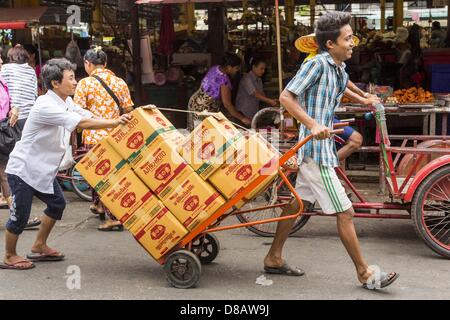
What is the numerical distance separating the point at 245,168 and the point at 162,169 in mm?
596

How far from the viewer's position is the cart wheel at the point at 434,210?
5.28m

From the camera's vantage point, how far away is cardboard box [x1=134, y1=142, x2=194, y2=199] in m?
Result: 4.59

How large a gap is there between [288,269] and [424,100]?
374 cm

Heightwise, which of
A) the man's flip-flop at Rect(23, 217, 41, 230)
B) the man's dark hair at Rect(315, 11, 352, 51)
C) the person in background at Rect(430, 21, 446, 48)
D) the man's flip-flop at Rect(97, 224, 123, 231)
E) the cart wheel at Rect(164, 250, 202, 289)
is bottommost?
the man's flip-flop at Rect(97, 224, 123, 231)

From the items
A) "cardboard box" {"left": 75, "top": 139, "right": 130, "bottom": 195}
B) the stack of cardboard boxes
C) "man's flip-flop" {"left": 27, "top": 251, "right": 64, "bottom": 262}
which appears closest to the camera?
the stack of cardboard boxes

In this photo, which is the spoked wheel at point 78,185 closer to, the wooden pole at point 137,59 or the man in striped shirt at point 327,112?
the wooden pole at point 137,59

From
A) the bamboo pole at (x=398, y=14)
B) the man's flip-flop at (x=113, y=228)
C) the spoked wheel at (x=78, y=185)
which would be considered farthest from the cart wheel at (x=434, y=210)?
the bamboo pole at (x=398, y=14)

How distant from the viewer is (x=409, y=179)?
5.66 meters

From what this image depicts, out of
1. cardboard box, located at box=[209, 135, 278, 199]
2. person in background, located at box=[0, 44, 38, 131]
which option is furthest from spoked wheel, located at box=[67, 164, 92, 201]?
cardboard box, located at box=[209, 135, 278, 199]

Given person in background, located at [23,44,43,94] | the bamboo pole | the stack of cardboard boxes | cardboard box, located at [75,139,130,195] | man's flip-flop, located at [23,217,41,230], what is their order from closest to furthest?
the stack of cardboard boxes < cardboard box, located at [75,139,130,195] < man's flip-flop, located at [23,217,41,230] < person in background, located at [23,44,43,94] < the bamboo pole

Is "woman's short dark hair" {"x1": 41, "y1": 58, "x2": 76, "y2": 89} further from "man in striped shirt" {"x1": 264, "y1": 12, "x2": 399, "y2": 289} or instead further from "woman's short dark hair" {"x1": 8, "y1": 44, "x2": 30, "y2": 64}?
"woman's short dark hair" {"x1": 8, "y1": 44, "x2": 30, "y2": 64}

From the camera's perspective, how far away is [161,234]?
4680 millimetres

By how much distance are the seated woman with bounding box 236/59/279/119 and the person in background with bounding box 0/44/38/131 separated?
2.70 m

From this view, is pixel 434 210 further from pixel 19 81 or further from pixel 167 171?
pixel 19 81
